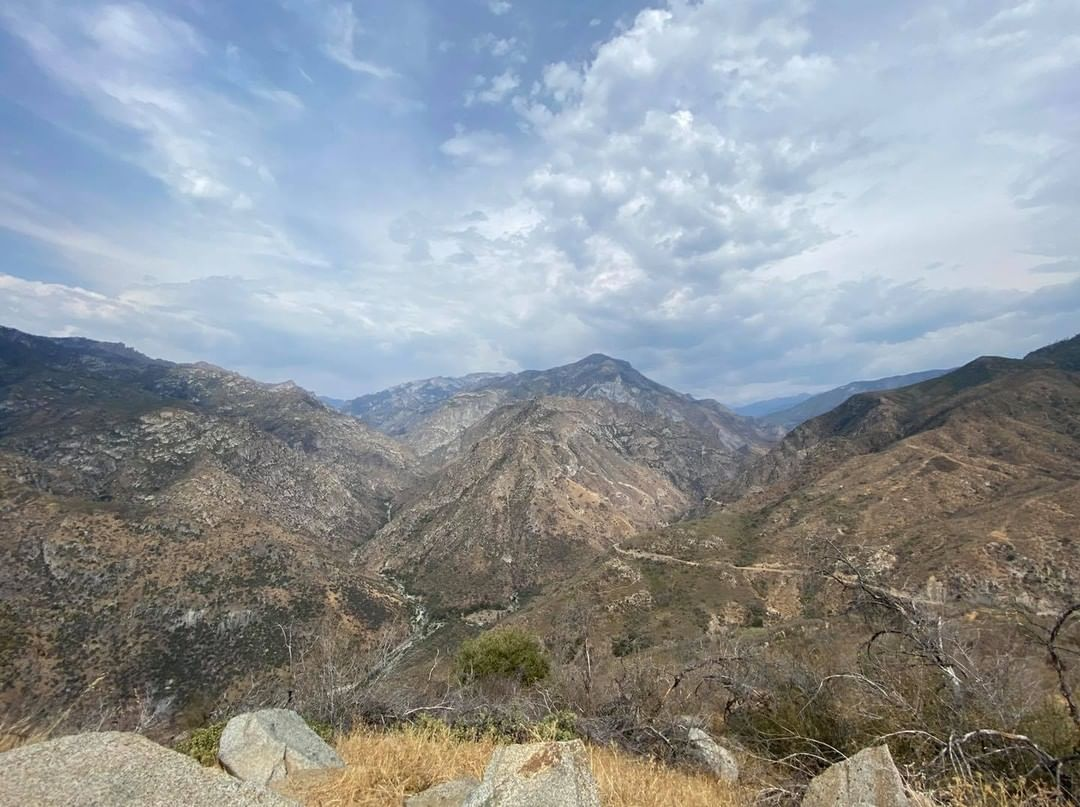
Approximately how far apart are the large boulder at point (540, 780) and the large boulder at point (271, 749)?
11.0 ft

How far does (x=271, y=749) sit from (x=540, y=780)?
16.6 feet

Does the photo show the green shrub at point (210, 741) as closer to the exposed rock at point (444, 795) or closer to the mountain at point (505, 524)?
the exposed rock at point (444, 795)

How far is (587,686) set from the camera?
Result: 17.2 m

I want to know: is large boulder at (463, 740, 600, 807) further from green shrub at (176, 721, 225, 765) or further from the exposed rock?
green shrub at (176, 721, 225, 765)

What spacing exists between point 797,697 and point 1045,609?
202 ft

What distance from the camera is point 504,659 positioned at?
3897 centimetres

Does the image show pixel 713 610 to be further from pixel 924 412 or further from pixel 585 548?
pixel 924 412

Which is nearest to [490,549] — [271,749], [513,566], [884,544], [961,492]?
[513,566]

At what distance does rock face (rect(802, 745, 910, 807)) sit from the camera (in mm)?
3885

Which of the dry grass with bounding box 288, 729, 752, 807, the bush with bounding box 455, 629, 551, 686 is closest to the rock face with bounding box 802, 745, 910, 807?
the dry grass with bounding box 288, 729, 752, 807

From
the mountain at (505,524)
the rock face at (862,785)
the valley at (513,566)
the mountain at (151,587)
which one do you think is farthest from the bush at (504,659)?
the mountain at (505,524)

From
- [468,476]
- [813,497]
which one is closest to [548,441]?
[468,476]

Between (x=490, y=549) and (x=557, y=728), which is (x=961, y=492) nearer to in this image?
(x=557, y=728)

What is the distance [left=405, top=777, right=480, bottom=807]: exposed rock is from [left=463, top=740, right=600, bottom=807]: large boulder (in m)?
0.86
